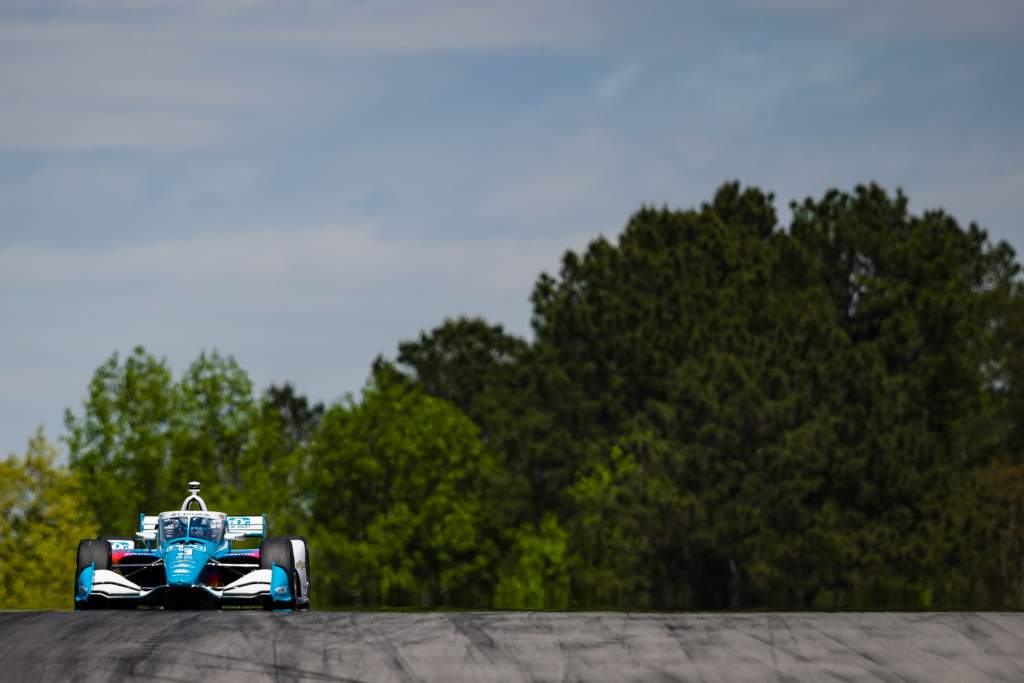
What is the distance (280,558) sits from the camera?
20.3 m

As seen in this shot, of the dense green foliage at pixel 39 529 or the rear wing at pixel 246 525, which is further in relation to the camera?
the dense green foliage at pixel 39 529

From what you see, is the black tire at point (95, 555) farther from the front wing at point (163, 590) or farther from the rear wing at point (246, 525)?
the rear wing at point (246, 525)

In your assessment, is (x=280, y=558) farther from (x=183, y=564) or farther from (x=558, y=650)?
(x=558, y=650)

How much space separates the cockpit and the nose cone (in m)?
0.26

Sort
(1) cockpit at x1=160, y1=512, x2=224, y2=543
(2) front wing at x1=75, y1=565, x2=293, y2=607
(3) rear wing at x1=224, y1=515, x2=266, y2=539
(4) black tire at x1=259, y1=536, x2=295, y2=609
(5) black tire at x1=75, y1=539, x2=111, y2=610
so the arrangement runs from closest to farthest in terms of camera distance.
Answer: (2) front wing at x1=75, y1=565, x2=293, y2=607, (4) black tire at x1=259, y1=536, x2=295, y2=609, (5) black tire at x1=75, y1=539, x2=111, y2=610, (1) cockpit at x1=160, y1=512, x2=224, y2=543, (3) rear wing at x1=224, y1=515, x2=266, y2=539

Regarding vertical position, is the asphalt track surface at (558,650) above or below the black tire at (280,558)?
above

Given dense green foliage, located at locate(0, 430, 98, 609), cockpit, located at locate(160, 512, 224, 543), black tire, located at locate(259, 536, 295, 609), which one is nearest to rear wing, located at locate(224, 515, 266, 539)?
cockpit, located at locate(160, 512, 224, 543)

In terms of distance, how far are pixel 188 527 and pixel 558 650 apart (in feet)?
48.6

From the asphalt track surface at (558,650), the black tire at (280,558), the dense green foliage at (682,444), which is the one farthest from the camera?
the dense green foliage at (682,444)

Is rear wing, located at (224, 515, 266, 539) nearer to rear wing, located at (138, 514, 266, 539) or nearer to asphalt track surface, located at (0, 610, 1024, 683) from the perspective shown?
rear wing, located at (138, 514, 266, 539)

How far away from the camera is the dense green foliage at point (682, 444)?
77875 millimetres

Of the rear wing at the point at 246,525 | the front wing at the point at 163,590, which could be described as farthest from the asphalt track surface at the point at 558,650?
the rear wing at the point at 246,525

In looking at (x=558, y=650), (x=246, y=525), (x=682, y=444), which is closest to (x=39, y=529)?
(x=682, y=444)

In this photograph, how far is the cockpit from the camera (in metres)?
21.2
